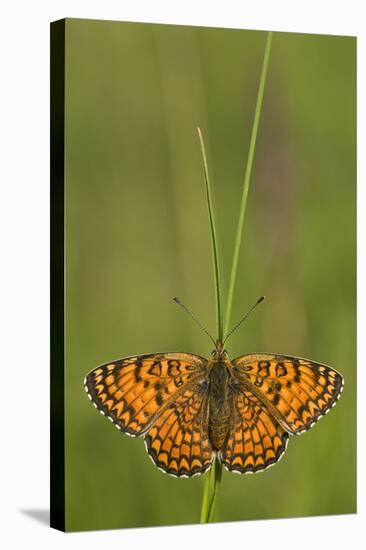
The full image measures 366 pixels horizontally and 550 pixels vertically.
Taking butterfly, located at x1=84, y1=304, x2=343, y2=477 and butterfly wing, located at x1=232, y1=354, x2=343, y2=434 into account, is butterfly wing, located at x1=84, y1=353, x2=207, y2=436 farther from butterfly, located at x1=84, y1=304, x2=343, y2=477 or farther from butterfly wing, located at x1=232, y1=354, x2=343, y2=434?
butterfly wing, located at x1=232, y1=354, x2=343, y2=434

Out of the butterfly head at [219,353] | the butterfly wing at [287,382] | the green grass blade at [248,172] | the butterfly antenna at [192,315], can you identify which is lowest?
the butterfly wing at [287,382]

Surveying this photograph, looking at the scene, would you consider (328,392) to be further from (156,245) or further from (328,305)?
(156,245)

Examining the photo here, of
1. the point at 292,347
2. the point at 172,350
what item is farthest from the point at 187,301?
the point at 292,347

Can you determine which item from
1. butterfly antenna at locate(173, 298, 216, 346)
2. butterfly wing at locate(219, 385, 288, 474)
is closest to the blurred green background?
butterfly antenna at locate(173, 298, 216, 346)

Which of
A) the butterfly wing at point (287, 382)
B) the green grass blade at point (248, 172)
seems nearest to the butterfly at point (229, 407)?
the butterfly wing at point (287, 382)

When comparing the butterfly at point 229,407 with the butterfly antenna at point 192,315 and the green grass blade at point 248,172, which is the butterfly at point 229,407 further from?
the green grass blade at point 248,172

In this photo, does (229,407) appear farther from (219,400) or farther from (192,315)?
(192,315)

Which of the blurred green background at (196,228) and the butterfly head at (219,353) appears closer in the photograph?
the blurred green background at (196,228)
